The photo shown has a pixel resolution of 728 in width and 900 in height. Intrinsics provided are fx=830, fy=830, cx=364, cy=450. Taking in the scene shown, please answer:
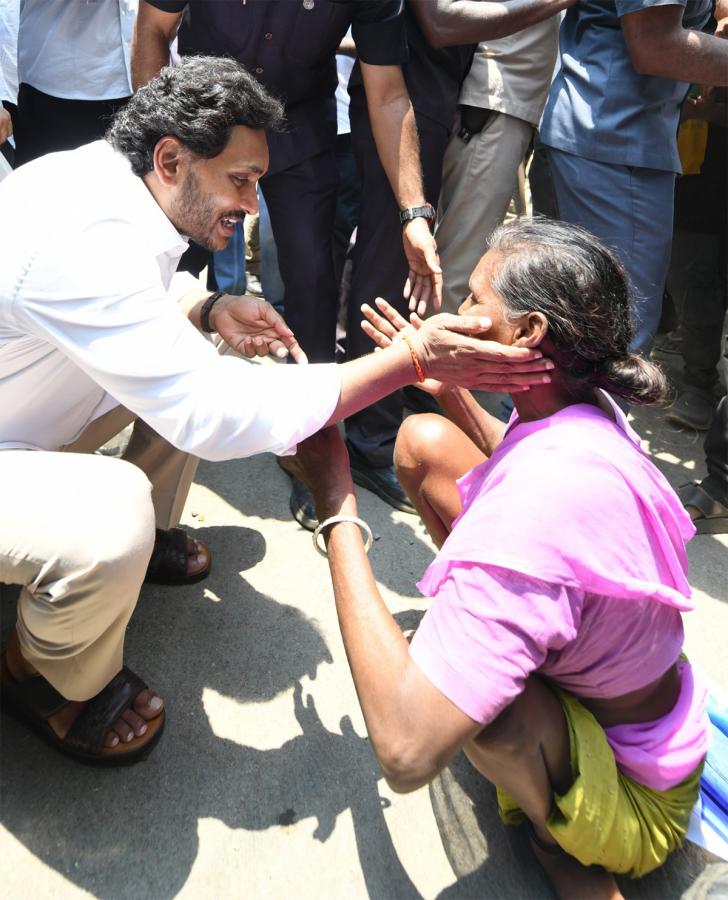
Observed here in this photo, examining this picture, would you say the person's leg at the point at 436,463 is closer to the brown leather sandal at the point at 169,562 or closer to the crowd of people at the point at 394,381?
the crowd of people at the point at 394,381

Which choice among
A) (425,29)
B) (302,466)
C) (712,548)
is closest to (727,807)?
(302,466)

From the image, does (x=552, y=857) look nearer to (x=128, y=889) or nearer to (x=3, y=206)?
(x=128, y=889)

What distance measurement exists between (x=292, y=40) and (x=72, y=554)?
6.26 ft

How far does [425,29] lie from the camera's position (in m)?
2.97

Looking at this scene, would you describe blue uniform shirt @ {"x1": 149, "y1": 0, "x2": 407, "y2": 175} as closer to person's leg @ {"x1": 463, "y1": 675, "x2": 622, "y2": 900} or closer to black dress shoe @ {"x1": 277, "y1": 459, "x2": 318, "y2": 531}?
black dress shoe @ {"x1": 277, "y1": 459, "x2": 318, "y2": 531}

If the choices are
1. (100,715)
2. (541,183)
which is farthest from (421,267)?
(100,715)

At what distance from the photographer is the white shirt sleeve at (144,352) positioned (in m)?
1.78

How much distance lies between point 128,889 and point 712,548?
2.43m

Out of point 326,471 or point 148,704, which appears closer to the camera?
point 326,471

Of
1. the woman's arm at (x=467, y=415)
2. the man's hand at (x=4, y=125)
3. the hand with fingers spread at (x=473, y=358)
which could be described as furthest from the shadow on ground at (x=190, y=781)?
the man's hand at (x=4, y=125)

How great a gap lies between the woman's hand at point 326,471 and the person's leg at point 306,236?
1195 mm

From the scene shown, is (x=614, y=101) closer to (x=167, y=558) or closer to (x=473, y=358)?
(x=473, y=358)

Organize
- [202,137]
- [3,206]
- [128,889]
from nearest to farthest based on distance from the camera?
[128,889]
[3,206]
[202,137]

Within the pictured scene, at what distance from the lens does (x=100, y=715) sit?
202cm
